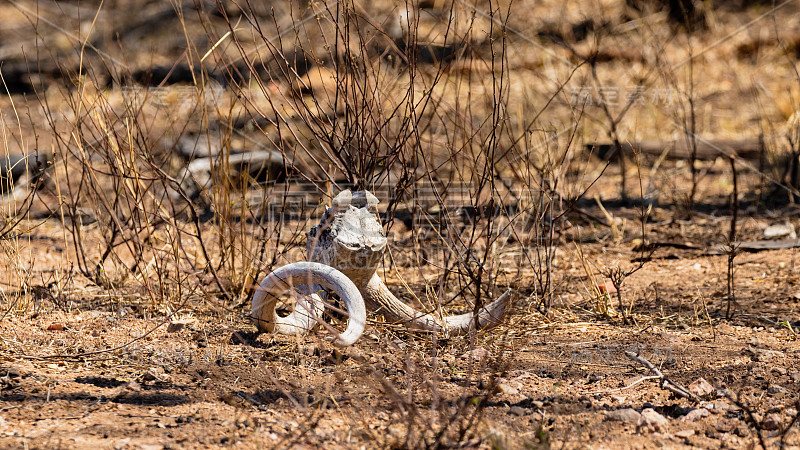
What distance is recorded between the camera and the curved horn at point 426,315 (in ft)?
9.66

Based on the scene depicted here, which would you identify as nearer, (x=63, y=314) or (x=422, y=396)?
(x=422, y=396)

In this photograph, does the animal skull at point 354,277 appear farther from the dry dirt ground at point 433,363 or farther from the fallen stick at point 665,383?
the fallen stick at point 665,383

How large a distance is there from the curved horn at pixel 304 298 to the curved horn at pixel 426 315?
227 mm

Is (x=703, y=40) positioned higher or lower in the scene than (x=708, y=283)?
higher

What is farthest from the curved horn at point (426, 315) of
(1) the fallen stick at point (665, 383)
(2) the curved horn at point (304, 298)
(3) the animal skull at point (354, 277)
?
(1) the fallen stick at point (665, 383)

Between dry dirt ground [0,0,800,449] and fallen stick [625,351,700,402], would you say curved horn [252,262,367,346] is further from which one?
fallen stick [625,351,700,402]

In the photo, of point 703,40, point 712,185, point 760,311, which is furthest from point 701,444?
point 703,40

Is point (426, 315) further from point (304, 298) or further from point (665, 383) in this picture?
point (665, 383)

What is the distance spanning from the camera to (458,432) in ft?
6.71

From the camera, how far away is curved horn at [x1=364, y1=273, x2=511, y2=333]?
294 cm

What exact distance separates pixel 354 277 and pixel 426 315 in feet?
1.09

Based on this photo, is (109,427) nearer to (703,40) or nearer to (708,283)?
(708,283)

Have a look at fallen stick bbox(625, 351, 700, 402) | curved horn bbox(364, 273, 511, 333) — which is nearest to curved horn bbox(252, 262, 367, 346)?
curved horn bbox(364, 273, 511, 333)

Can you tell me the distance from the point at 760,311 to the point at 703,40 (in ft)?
20.5
